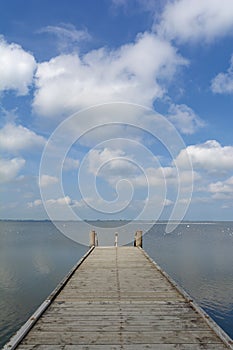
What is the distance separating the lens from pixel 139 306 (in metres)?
8.84

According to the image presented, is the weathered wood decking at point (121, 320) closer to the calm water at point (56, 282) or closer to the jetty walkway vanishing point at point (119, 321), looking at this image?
the jetty walkway vanishing point at point (119, 321)

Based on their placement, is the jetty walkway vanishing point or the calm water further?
the calm water

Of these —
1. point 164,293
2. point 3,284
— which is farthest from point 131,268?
point 3,284

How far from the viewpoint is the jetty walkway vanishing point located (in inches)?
247

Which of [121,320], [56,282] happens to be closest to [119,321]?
[121,320]

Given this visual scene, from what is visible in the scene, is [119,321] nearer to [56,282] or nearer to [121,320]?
[121,320]

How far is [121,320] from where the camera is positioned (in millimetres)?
7648

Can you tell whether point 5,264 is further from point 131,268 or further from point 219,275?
point 131,268

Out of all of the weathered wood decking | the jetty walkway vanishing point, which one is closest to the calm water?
the weathered wood decking

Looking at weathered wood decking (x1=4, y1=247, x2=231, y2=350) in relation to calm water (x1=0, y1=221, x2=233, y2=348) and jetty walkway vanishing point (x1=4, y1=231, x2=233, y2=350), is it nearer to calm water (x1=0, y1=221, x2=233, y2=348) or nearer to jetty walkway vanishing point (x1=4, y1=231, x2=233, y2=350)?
jetty walkway vanishing point (x1=4, y1=231, x2=233, y2=350)

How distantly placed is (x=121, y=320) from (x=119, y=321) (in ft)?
0.28

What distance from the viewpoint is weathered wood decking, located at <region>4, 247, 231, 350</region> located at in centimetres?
629

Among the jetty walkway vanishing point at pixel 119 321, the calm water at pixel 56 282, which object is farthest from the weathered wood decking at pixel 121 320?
the calm water at pixel 56 282

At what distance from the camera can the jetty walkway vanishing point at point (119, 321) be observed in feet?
20.6
